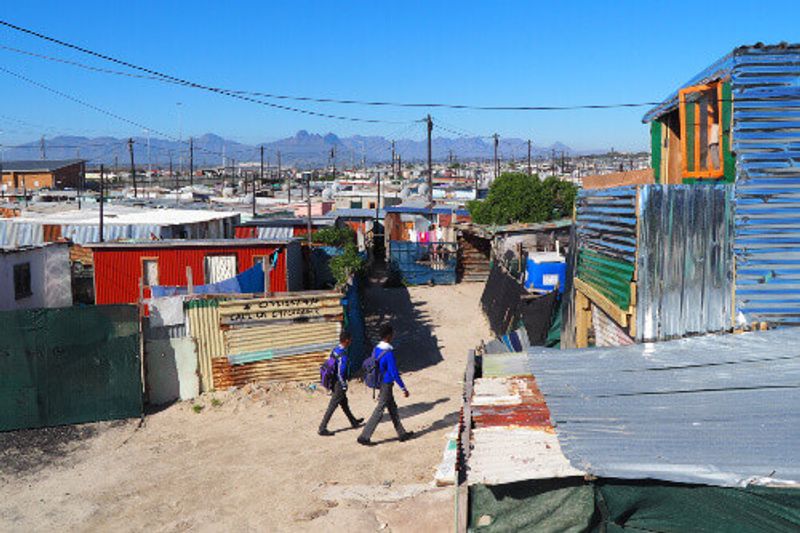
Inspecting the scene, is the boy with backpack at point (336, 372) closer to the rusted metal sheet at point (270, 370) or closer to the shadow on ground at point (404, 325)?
the rusted metal sheet at point (270, 370)

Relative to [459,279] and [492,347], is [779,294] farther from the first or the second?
[459,279]

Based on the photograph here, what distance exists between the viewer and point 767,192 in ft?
26.2

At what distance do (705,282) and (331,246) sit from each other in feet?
69.5

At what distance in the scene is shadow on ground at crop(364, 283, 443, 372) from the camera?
16984mm

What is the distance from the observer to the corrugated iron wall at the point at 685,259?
808cm

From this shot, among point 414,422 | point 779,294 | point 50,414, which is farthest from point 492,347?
point 50,414

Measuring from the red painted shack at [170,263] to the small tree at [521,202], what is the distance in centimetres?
1731

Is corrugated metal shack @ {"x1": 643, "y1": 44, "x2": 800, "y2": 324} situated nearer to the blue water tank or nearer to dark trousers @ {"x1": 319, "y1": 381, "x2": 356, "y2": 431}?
dark trousers @ {"x1": 319, "y1": 381, "x2": 356, "y2": 431}

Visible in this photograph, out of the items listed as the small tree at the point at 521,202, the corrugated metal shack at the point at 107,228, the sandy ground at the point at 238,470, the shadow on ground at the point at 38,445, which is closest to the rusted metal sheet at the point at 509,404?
the sandy ground at the point at 238,470

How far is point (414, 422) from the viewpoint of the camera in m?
11.8

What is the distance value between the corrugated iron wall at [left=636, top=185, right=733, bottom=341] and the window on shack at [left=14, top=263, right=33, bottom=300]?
570 inches

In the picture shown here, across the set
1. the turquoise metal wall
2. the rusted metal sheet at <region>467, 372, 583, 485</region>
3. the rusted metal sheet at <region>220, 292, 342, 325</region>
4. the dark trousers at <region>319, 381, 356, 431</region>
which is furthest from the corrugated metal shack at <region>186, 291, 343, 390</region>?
the rusted metal sheet at <region>467, 372, 583, 485</region>

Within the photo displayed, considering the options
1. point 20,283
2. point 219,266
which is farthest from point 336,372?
point 219,266

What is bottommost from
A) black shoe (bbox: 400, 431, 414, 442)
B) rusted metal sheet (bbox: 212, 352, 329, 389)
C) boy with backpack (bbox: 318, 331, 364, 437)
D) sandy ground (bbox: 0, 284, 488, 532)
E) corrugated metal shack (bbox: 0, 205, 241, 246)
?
sandy ground (bbox: 0, 284, 488, 532)
